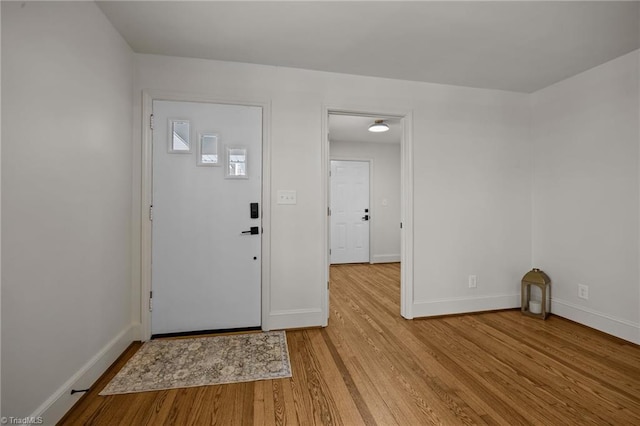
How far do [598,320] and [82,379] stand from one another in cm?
A: 408

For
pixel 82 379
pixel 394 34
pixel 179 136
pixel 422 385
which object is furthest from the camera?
pixel 179 136

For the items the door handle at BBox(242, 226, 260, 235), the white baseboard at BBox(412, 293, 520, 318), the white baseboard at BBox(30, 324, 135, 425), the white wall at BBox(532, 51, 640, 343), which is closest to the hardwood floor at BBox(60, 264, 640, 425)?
the white baseboard at BBox(30, 324, 135, 425)

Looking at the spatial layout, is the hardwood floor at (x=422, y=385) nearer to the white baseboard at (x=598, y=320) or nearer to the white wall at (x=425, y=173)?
the white baseboard at (x=598, y=320)

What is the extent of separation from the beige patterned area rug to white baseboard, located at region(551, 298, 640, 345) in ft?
9.33

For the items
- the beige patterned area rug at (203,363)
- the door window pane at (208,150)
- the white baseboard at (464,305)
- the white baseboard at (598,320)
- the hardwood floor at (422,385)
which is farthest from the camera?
the white baseboard at (464,305)

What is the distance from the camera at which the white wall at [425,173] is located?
2.56 metres

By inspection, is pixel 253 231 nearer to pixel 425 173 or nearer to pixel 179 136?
pixel 179 136

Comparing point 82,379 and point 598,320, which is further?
point 598,320

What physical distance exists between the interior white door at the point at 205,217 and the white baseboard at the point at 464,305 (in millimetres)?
1678

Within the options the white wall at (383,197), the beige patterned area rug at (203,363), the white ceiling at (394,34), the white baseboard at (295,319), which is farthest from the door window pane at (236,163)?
the white wall at (383,197)

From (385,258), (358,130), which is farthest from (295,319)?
(385,258)

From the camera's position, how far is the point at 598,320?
101 inches

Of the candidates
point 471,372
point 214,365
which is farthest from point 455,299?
point 214,365

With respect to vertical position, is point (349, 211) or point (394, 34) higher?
point (394, 34)
